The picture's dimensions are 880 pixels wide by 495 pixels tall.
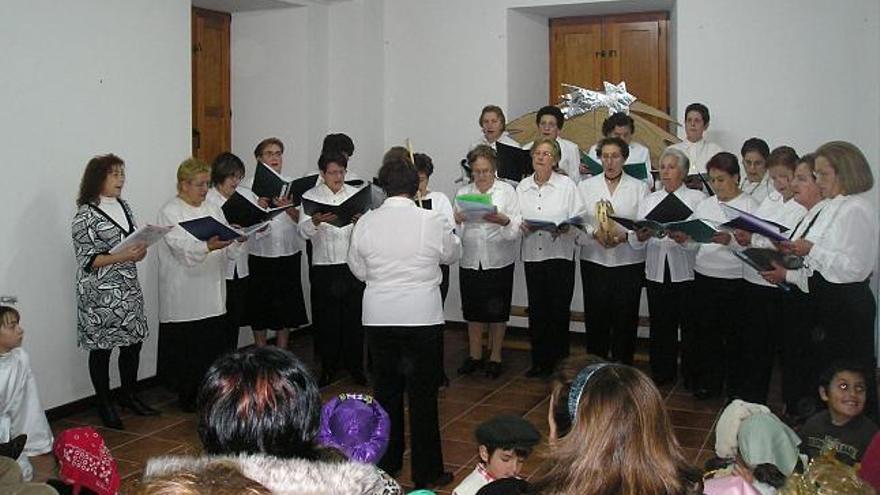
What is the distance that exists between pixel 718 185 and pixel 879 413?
64.5 inches

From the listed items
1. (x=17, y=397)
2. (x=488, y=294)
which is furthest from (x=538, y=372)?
(x=17, y=397)

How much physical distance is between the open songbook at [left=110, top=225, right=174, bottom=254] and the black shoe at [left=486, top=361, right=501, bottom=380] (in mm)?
2489

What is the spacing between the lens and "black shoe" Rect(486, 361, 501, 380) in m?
6.77

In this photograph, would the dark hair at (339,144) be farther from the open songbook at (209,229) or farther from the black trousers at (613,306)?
the black trousers at (613,306)

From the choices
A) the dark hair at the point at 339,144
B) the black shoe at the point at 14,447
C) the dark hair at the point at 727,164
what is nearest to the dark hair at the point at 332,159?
the dark hair at the point at 339,144

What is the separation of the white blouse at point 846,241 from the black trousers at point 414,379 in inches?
74.8

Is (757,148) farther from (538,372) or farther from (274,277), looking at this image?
(274,277)

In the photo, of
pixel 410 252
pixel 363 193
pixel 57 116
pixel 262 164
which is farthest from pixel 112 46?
pixel 410 252

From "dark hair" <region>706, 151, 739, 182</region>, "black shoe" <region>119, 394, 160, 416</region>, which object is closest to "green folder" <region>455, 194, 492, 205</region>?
"dark hair" <region>706, 151, 739, 182</region>

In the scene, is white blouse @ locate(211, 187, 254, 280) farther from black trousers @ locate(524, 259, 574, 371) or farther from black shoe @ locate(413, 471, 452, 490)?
black shoe @ locate(413, 471, 452, 490)

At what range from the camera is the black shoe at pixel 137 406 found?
5.82 metres

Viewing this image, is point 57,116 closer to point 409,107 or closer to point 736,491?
point 409,107

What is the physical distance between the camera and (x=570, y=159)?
736 centimetres

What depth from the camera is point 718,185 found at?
584cm
